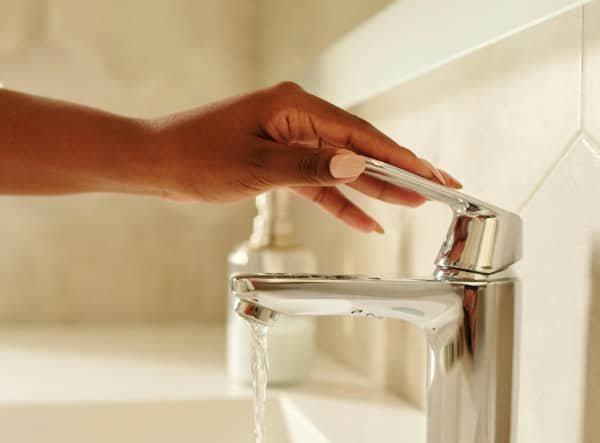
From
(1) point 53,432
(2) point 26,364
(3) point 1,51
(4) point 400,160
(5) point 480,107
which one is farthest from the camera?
(3) point 1,51

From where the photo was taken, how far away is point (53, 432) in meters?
0.67

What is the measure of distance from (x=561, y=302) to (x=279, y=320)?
35cm

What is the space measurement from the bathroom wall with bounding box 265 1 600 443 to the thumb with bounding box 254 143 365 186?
0.12 m

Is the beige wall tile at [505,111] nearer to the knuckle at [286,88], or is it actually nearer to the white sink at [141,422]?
the knuckle at [286,88]

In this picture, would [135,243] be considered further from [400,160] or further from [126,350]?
[400,160]

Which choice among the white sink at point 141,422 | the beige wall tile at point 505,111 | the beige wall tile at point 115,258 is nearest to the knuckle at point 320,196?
the beige wall tile at point 505,111

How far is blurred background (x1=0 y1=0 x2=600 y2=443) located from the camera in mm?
426

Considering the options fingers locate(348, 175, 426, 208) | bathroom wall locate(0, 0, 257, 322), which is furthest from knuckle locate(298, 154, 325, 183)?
bathroom wall locate(0, 0, 257, 322)

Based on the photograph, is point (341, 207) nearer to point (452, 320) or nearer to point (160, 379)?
point (452, 320)

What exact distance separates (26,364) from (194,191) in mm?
448

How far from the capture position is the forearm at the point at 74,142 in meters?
0.47

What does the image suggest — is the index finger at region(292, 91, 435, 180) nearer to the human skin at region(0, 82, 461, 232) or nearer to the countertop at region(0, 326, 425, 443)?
the human skin at region(0, 82, 461, 232)

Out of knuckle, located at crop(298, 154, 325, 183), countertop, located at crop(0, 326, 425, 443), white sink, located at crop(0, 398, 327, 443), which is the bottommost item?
white sink, located at crop(0, 398, 327, 443)

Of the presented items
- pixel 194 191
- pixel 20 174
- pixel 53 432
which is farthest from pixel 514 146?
pixel 53 432
